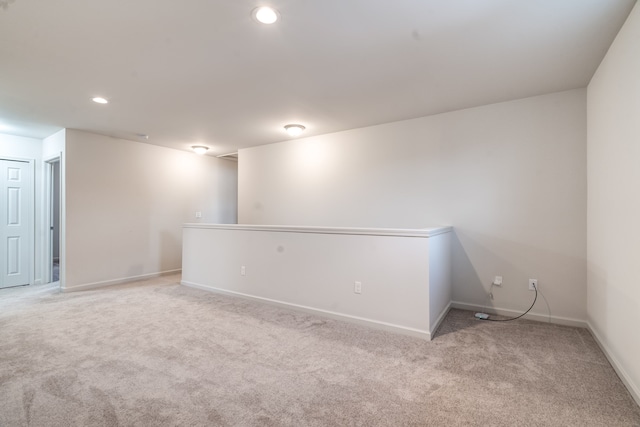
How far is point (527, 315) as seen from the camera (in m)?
3.23

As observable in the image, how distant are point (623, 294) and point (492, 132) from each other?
6.67 ft

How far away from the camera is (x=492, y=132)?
3430 millimetres

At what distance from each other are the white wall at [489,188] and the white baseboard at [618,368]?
0.49 m

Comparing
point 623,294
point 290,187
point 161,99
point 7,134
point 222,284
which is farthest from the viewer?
point 290,187

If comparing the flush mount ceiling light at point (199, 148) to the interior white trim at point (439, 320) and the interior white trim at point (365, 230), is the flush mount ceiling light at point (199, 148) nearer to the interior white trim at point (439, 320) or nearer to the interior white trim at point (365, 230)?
the interior white trim at point (365, 230)

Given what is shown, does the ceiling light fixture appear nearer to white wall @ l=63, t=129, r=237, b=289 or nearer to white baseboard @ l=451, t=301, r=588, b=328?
white wall @ l=63, t=129, r=237, b=289

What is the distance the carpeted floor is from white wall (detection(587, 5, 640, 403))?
0.89 ft

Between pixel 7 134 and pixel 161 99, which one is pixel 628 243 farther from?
pixel 7 134

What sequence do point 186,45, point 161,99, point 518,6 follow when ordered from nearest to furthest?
1. point 518,6
2. point 186,45
3. point 161,99

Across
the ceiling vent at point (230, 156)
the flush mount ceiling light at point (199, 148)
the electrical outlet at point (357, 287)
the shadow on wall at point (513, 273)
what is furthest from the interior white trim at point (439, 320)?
the flush mount ceiling light at point (199, 148)

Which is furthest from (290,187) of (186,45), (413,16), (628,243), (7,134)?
(7,134)

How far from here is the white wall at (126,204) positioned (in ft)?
14.6

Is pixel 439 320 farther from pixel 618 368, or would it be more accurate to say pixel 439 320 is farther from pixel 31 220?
pixel 31 220

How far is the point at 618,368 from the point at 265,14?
339 cm
